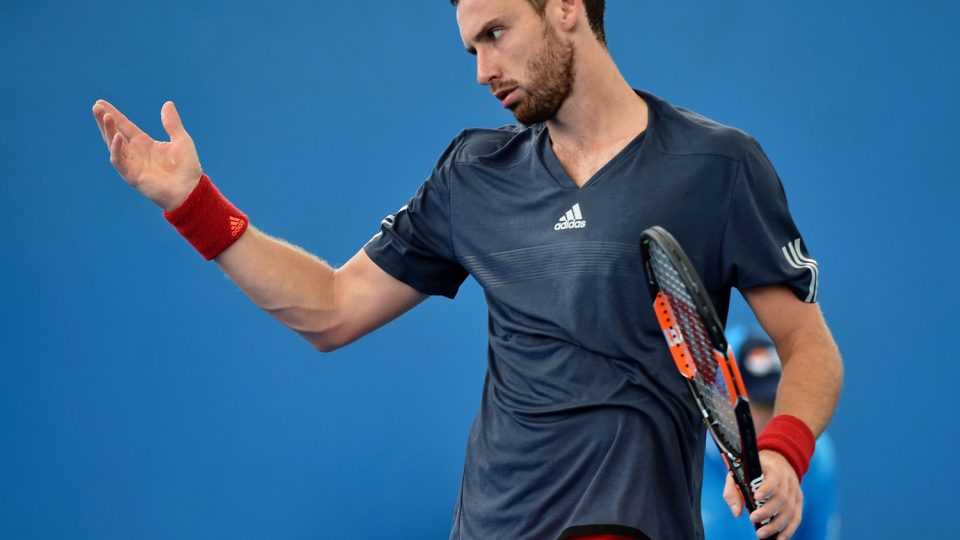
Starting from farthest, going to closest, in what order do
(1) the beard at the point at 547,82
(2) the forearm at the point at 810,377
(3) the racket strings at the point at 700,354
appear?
(1) the beard at the point at 547,82
(2) the forearm at the point at 810,377
(3) the racket strings at the point at 700,354

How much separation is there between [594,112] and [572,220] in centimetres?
16

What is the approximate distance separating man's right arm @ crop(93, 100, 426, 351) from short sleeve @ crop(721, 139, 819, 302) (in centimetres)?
51

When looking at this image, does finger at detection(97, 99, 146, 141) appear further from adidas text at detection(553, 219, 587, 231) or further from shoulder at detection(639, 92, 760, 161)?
shoulder at detection(639, 92, 760, 161)

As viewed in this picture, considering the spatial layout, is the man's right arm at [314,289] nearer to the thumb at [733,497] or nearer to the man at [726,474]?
the thumb at [733,497]

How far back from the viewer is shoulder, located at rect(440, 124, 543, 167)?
169 centimetres

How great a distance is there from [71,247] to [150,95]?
16.3 inches

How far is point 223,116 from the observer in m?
2.96

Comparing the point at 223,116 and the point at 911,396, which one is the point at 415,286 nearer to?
the point at 223,116

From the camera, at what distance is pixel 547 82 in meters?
1.59

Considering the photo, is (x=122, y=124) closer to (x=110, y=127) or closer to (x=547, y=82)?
(x=110, y=127)

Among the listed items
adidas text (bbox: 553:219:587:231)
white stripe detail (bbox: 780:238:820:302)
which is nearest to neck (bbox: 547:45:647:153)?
adidas text (bbox: 553:219:587:231)

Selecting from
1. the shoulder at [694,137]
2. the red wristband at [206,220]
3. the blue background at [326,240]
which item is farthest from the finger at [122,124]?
the blue background at [326,240]

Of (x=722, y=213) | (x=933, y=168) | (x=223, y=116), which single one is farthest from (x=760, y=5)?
(x=722, y=213)

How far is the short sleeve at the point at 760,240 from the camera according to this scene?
150cm
